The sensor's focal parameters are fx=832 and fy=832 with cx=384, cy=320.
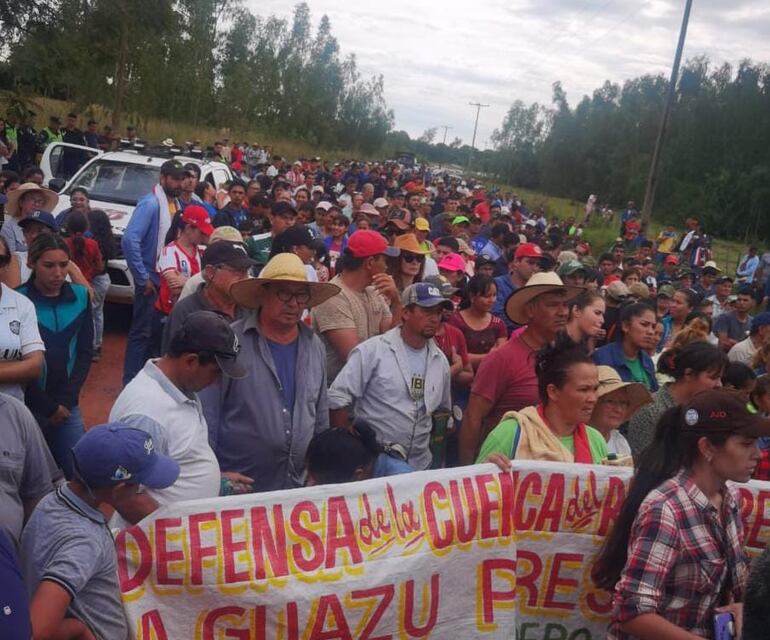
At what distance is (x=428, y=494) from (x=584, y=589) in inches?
35.9

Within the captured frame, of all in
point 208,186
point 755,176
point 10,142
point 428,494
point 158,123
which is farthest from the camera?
point 755,176

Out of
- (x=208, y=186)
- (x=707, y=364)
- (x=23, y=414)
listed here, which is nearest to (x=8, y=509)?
(x=23, y=414)

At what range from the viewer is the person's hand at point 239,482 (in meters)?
3.74

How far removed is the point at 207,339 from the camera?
340cm

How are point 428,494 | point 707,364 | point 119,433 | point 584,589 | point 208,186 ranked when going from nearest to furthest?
point 119,433, point 428,494, point 584,589, point 707,364, point 208,186

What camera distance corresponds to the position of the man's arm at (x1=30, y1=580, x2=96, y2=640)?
251 cm

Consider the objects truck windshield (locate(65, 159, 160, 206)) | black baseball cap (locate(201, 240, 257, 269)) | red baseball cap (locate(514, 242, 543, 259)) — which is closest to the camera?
black baseball cap (locate(201, 240, 257, 269))

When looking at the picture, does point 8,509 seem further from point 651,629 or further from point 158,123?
point 158,123

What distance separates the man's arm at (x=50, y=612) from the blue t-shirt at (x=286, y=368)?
5.34ft

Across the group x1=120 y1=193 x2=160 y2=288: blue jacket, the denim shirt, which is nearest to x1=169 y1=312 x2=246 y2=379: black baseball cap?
the denim shirt

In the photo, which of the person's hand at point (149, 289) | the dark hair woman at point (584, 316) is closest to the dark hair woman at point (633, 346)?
the dark hair woman at point (584, 316)

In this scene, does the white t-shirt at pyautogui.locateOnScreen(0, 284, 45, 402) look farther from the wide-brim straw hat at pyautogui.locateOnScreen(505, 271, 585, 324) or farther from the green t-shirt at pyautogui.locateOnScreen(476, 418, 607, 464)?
the wide-brim straw hat at pyautogui.locateOnScreen(505, 271, 585, 324)

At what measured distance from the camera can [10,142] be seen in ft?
60.8

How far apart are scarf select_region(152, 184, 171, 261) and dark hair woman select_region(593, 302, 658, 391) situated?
4.14 meters
